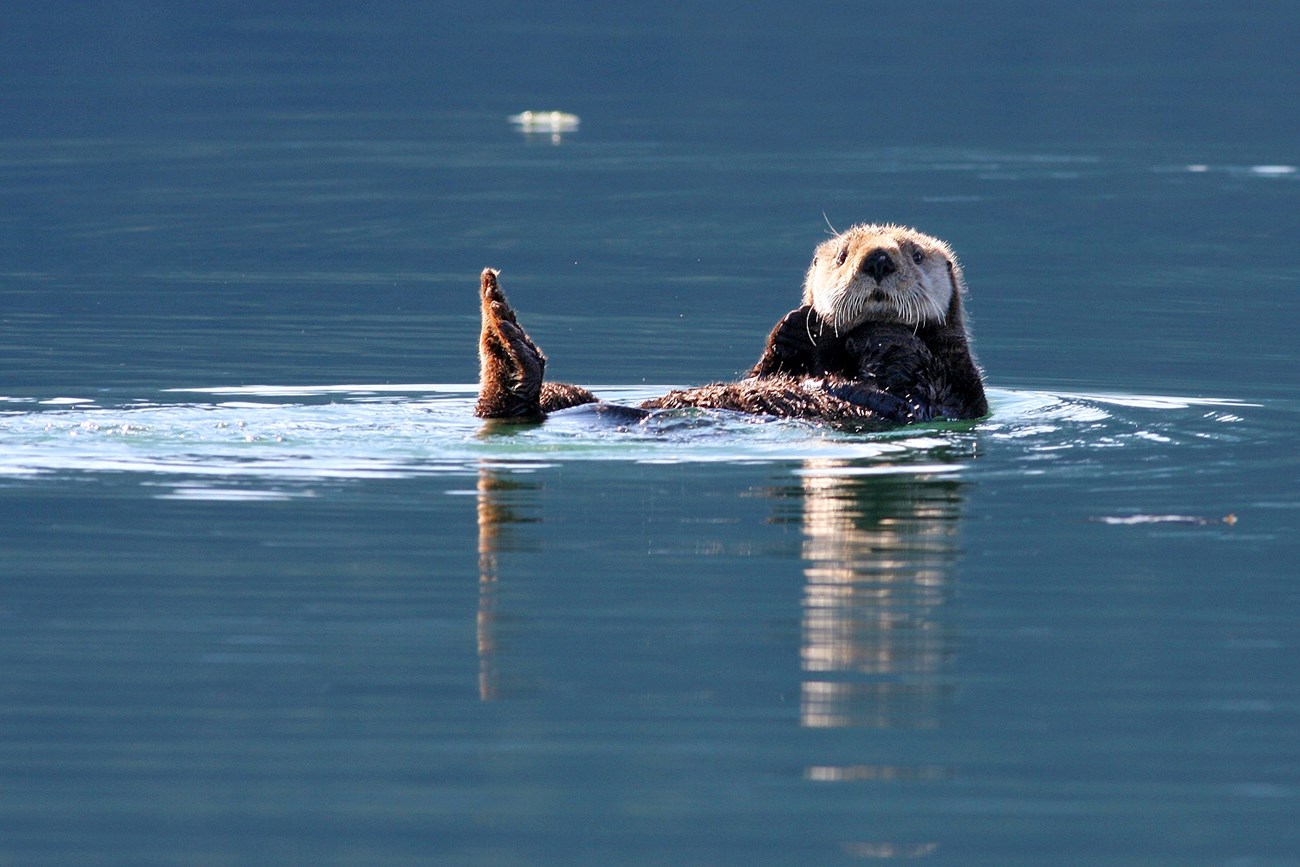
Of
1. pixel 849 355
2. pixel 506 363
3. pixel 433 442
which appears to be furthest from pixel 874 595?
pixel 849 355

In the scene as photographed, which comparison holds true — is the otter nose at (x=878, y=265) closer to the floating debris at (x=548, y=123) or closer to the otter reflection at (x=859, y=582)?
the otter reflection at (x=859, y=582)

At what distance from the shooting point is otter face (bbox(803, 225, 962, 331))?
7605 mm

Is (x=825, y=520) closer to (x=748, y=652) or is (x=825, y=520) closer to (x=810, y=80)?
(x=748, y=652)

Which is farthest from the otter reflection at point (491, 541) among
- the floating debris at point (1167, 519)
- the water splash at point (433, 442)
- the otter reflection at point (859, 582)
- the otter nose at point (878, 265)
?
the otter nose at point (878, 265)

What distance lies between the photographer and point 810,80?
3238 cm

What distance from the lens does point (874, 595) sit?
4969 mm

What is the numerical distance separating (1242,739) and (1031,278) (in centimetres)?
1034

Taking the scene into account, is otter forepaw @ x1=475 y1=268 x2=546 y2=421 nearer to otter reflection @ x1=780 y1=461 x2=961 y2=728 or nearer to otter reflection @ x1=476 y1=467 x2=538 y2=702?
otter reflection @ x1=476 y1=467 x2=538 y2=702

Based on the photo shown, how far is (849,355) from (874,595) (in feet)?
9.98

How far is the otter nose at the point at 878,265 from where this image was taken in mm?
7562

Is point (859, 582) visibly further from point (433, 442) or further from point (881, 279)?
point (881, 279)

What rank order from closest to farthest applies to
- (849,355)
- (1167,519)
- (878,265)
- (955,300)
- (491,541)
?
(491,541) → (1167,519) → (878,265) → (849,355) → (955,300)

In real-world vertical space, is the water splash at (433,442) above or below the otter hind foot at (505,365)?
below

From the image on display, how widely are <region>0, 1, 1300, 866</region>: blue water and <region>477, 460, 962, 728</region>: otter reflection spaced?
0.02 m
